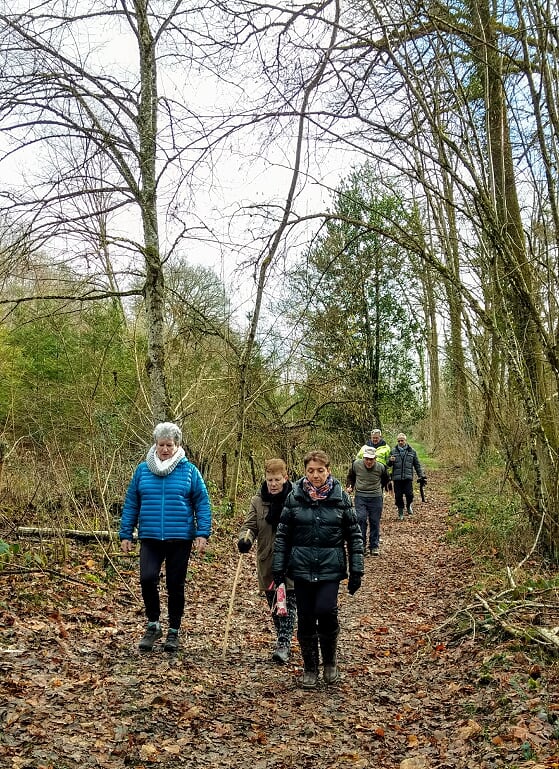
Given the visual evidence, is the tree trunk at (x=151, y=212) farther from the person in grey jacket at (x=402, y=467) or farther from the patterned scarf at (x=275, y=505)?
the person in grey jacket at (x=402, y=467)

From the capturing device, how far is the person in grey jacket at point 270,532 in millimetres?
6090

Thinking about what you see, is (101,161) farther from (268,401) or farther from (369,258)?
(369,258)

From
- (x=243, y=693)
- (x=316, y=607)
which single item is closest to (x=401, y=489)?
(x=316, y=607)

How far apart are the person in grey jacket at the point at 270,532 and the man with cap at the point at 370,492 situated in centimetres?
522

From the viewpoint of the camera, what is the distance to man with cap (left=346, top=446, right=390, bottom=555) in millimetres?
11422

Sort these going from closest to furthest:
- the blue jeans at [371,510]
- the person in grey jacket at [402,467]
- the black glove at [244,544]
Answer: the black glove at [244,544] < the blue jeans at [371,510] < the person in grey jacket at [402,467]

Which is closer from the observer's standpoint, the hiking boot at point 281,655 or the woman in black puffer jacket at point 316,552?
the woman in black puffer jacket at point 316,552

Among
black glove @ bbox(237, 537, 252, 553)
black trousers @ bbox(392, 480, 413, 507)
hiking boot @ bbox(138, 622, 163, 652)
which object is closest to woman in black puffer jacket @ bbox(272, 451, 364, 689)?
black glove @ bbox(237, 537, 252, 553)

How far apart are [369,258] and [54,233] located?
647 inches

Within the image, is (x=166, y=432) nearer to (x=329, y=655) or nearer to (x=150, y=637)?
(x=150, y=637)

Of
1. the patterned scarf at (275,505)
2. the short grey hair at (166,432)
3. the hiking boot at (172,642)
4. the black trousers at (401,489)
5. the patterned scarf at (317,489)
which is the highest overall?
the short grey hair at (166,432)

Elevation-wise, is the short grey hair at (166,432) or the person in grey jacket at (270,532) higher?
the short grey hair at (166,432)

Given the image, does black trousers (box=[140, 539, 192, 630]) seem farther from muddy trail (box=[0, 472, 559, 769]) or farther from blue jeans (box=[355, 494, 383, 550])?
blue jeans (box=[355, 494, 383, 550])

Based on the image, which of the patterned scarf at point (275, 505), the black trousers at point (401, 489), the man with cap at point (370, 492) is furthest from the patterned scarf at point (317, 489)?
the black trousers at point (401, 489)
